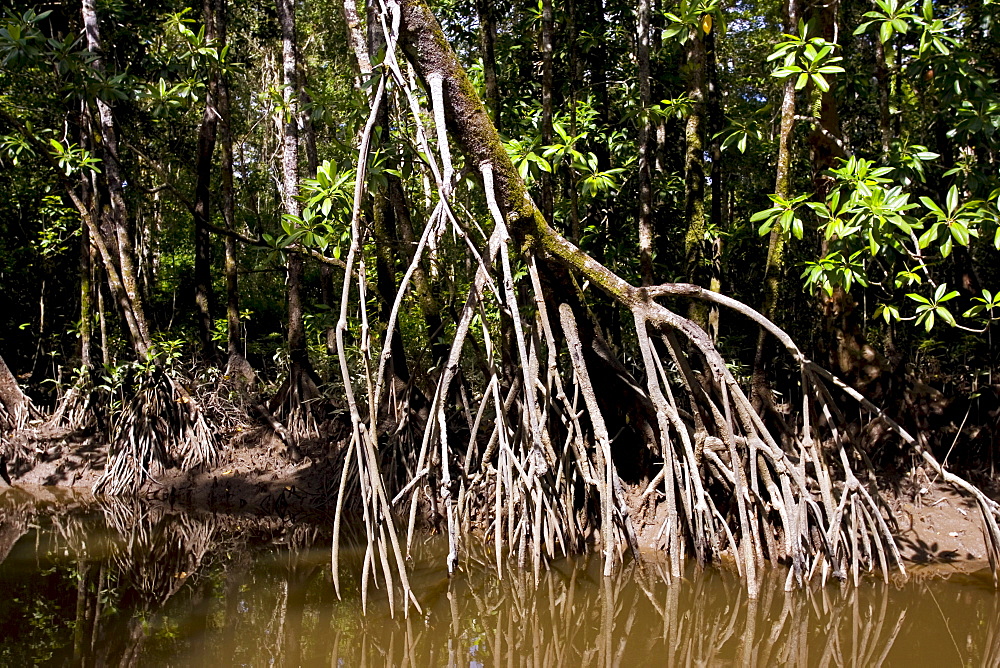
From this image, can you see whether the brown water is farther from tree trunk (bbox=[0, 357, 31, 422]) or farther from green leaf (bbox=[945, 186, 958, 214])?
tree trunk (bbox=[0, 357, 31, 422])

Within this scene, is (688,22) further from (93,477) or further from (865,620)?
(93,477)

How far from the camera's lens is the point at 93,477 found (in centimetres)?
801

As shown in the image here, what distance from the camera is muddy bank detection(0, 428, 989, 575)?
543 centimetres

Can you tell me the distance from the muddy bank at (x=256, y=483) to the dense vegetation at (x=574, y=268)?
6.4 inches

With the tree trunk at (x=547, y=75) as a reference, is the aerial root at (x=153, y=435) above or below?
below

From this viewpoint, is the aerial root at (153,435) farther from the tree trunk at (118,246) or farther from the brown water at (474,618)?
the brown water at (474,618)

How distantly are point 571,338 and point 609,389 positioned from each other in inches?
32.0

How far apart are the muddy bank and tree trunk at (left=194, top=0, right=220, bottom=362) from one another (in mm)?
1477

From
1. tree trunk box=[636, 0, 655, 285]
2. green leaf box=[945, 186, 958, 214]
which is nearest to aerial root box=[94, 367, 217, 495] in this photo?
tree trunk box=[636, 0, 655, 285]

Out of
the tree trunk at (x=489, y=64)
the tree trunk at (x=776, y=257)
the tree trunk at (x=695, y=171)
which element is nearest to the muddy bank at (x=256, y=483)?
the tree trunk at (x=776, y=257)

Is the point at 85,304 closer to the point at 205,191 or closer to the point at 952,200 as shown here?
the point at 205,191

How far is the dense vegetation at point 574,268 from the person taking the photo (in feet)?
14.9

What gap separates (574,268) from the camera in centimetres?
496

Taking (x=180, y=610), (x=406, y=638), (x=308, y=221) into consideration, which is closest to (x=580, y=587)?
(x=406, y=638)
